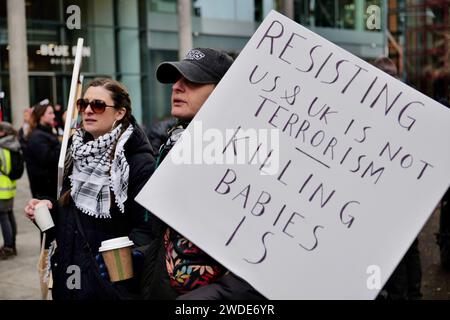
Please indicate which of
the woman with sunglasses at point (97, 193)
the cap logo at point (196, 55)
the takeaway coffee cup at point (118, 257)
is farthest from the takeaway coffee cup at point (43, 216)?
the cap logo at point (196, 55)

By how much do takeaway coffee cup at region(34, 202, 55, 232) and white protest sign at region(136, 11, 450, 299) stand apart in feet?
3.28

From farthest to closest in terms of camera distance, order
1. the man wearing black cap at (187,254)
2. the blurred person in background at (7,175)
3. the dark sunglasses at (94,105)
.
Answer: the blurred person in background at (7,175) < the dark sunglasses at (94,105) < the man wearing black cap at (187,254)

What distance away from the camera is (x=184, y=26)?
2025cm

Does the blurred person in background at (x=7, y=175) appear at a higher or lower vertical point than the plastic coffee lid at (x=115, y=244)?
lower

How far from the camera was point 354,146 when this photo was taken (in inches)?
74.4

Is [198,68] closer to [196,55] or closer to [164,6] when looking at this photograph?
[196,55]

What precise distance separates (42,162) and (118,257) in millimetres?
4483

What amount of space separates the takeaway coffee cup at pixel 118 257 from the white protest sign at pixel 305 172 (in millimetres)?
565

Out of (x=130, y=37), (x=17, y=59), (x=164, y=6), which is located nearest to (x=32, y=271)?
(x=17, y=59)

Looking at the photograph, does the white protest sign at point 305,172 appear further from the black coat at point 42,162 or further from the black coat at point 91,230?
the black coat at point 42,162

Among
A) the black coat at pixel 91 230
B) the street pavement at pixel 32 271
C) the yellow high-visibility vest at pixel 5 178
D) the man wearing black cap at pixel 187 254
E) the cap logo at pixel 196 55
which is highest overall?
the cap logo at pixel 196 55

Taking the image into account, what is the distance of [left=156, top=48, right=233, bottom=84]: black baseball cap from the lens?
2.21 meters

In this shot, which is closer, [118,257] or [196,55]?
[196,55]

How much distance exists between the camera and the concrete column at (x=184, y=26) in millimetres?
20141
